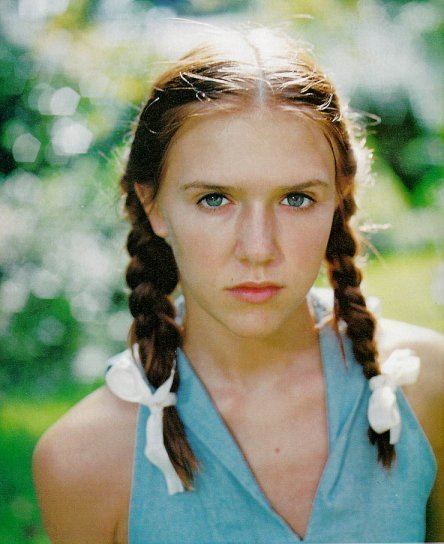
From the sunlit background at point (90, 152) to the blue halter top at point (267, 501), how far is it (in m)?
0.51

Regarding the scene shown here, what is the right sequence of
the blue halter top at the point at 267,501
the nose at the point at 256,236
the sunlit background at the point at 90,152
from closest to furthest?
the nose at the point at 256,236, the blue halter top at the point at 267,501, the sunlit background at the point at 90,152

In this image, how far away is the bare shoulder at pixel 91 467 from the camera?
92 centimetres

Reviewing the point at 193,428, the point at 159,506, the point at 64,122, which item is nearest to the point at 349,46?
the point at 64,122

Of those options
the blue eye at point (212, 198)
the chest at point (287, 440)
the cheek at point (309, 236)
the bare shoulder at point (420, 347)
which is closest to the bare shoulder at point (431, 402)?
the bare shoulder at point (420, 347)

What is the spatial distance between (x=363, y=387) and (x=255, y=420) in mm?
161

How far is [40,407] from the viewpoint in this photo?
1.53m

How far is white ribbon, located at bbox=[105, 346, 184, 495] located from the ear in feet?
0.64

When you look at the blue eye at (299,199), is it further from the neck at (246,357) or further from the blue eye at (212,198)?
the neck at (246,357)

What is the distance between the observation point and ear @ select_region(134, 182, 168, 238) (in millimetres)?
899

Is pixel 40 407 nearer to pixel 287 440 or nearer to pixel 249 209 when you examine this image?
pixel 287 440

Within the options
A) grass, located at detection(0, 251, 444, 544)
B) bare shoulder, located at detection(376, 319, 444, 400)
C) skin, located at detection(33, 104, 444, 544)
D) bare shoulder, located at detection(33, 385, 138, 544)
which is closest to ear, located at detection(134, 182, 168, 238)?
skin, located at detection(33, 104, 444, 544)

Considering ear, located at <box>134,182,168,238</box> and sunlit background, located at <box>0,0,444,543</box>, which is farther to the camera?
sunlit background, located at <box>0,0,444,543</box>

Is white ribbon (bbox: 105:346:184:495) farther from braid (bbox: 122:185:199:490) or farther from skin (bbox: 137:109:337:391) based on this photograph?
skin (bbox: 137:109:337:391)

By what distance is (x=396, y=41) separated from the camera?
4.91 feet
